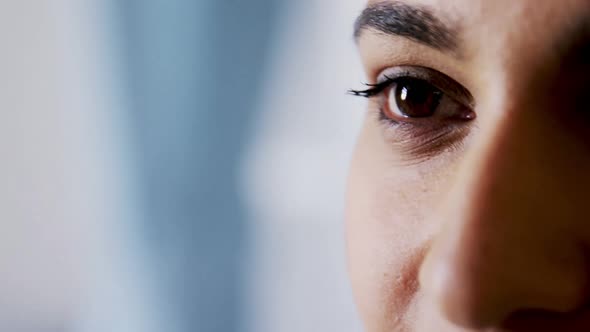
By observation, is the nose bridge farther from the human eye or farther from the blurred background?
the blurred background

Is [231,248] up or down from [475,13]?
down

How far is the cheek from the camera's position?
1.84 feet

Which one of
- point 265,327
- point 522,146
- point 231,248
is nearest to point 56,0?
point 231,248

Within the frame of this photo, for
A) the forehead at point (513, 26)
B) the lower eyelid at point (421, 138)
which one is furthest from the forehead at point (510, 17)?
the lower eyelid at point (421, 138)

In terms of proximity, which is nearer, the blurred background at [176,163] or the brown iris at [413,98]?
the brown iris at [413,98]

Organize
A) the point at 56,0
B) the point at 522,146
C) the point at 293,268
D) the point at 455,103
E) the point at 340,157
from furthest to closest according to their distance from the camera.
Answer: the point at 56,0
the point at 293,268
the point at 340,157
the point at 455,103
the point at 522,146

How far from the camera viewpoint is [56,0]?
1274mm

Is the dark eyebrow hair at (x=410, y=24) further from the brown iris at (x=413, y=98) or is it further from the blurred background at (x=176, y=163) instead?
the blurred background at (x=176, y=163)

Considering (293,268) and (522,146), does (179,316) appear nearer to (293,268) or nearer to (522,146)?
(293,268)

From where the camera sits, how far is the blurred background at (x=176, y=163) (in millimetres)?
1090

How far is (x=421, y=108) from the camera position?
63cm

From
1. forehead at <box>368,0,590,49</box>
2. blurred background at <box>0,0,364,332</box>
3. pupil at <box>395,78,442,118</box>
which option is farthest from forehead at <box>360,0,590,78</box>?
blurred background at <box>0,0,364,332</box>

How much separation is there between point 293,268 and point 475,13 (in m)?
0.75

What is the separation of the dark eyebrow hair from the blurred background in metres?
0.40
